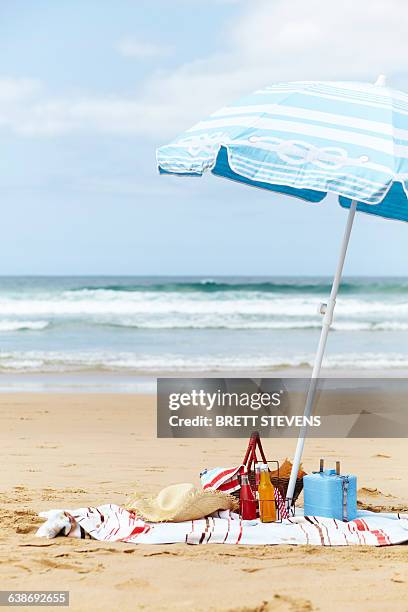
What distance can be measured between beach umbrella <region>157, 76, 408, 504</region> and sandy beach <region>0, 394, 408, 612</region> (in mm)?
936

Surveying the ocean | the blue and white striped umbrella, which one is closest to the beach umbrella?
the blue and white striped umbrella

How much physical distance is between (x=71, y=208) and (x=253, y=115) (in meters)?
33.4

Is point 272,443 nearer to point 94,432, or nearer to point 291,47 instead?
point 94,432

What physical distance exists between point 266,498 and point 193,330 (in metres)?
16.4

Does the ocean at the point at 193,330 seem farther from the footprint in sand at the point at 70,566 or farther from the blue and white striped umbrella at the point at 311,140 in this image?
the footprint in sand at the point at 70,566

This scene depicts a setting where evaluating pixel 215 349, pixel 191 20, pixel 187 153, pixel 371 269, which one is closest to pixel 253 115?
pixel 187 153

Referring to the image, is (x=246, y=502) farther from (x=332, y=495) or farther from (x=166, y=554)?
(x=166, y=554)

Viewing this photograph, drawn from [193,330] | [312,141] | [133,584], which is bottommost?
[133,584]

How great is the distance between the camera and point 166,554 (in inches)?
163

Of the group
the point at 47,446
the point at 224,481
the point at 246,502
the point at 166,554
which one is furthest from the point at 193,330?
the point at 166,554

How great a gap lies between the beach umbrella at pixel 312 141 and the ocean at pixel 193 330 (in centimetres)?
910

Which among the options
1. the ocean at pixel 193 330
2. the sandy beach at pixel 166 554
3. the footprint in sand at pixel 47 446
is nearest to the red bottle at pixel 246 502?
the sandy beach at pixel 166 554

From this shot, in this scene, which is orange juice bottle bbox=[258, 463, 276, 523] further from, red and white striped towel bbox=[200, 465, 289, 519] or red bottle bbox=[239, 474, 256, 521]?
red and white striped towel bbox=[200, 465, 289, 519]

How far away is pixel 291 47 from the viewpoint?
59.6 feet
